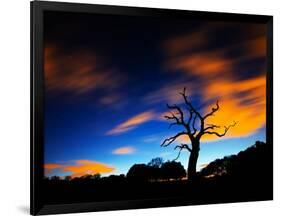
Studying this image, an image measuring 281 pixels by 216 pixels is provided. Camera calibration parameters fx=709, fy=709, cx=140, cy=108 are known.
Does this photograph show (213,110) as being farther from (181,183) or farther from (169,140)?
(181,183)

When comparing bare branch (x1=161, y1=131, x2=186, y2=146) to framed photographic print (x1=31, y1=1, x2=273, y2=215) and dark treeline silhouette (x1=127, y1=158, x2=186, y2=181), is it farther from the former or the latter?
dark treeline silhouette (x1=127, y1=158, x2=186, y2=181)

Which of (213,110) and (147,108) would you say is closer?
(147,108)

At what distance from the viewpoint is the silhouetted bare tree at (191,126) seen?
5.13 meters

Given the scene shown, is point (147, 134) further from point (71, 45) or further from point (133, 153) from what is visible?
point (71, 45)

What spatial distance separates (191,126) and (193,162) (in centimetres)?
27

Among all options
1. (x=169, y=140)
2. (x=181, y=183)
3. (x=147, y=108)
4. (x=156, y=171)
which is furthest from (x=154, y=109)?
(x=181, y=183)

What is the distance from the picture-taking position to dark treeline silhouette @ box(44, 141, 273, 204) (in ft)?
15.9

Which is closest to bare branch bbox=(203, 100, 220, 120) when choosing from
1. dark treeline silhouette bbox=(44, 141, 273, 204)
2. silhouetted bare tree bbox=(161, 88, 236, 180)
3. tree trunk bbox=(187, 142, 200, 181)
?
silhouetted bare tree bbox=(161, 88, 236, 180)

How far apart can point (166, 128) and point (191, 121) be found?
0.68 feet

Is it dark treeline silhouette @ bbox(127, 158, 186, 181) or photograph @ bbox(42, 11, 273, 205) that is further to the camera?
dark treeline silhouette @ bbox(127, 158, 186, 181)

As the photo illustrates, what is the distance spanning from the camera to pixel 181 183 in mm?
5164

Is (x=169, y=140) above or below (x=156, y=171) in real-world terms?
above

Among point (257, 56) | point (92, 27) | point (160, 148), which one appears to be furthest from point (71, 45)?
point (257, 56)

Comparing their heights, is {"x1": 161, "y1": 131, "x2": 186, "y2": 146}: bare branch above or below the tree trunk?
above
